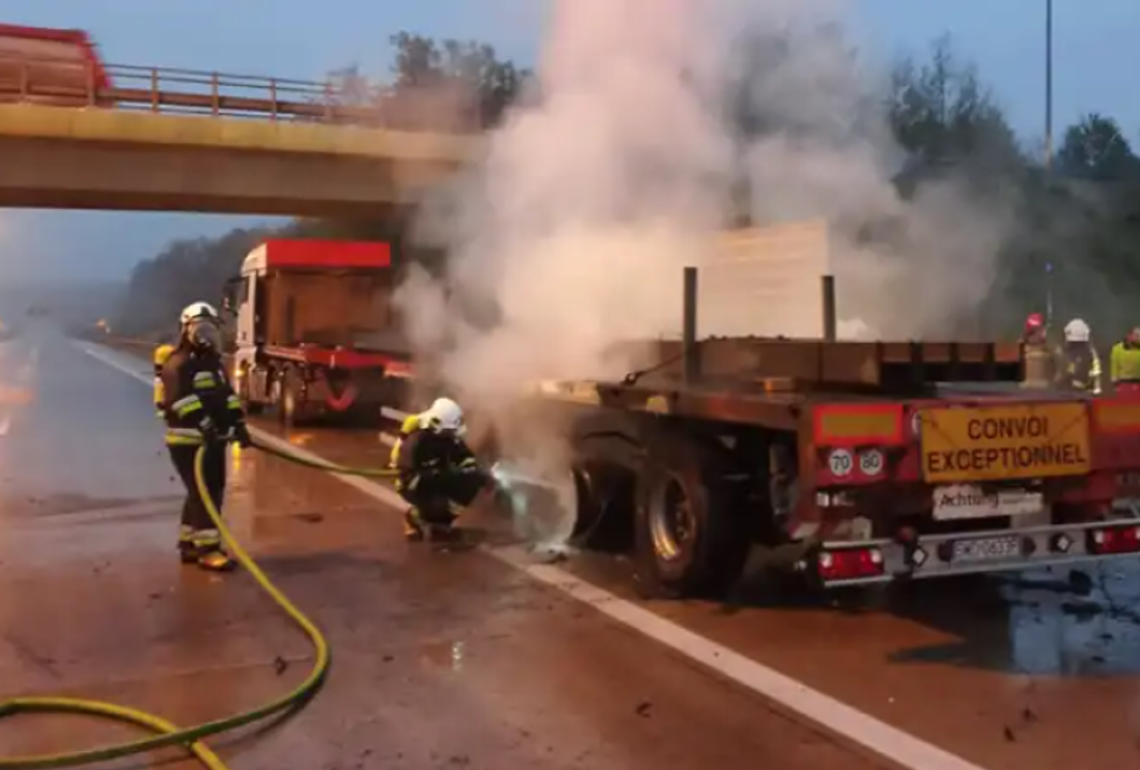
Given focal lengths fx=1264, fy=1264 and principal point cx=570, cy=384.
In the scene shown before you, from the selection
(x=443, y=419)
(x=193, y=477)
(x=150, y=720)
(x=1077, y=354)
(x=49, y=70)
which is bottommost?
(x=150, y=720)

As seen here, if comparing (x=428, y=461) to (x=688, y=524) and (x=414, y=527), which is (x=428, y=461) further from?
(x=688, y=524)

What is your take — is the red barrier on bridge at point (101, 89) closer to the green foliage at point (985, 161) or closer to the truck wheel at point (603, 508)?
the green foliage at point (985, 161)

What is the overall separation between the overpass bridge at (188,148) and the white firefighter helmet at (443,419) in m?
14.6

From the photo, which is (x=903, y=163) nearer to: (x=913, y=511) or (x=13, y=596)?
(x=913, y=511)

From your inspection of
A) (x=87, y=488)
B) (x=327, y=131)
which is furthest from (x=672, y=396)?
(x=327, y=131)

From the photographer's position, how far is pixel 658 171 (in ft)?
32.7

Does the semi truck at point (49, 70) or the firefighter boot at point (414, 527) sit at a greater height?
the semi truck at point (49, 70)

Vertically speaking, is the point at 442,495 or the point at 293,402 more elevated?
the point at 293,402

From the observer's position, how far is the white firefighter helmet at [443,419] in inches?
377

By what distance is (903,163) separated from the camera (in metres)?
10.5

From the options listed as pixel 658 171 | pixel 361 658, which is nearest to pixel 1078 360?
pixel 658 171

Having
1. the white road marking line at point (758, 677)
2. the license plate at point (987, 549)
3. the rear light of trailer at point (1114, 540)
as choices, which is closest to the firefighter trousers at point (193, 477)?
the white road marking line at point (758, 677)

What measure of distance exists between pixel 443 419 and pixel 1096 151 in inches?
1304

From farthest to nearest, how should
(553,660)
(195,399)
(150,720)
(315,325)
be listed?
1. (315,325)
2. (195,399)
3. (553,660)
4. (150,720)
